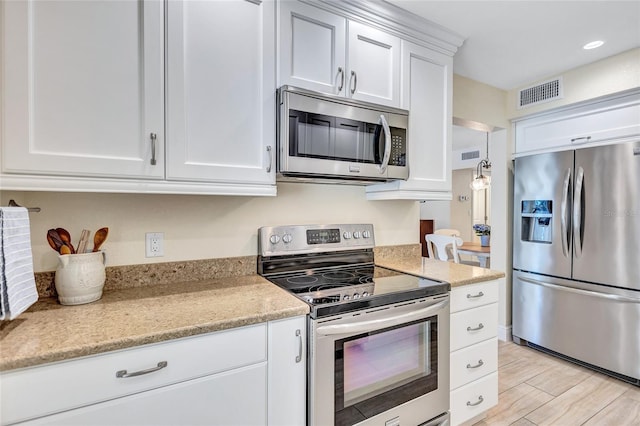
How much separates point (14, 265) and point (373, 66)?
182cm

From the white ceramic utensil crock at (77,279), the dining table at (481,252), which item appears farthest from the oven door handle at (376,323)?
the dining table at (481,252)

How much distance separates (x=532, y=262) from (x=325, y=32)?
272 centimetres

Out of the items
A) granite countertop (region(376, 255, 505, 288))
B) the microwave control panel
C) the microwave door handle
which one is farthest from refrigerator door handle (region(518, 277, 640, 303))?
the microwave door handle

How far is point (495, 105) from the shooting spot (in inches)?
123

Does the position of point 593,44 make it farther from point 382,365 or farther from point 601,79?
point 382,365

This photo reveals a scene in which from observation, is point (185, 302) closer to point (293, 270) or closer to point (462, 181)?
point (293, 270)

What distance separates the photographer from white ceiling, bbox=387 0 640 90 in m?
1.87

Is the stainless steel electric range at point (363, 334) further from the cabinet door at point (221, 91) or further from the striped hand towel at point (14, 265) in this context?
the striped hand towel at point (14, 265)

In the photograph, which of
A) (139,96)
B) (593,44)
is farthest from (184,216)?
(593,44)

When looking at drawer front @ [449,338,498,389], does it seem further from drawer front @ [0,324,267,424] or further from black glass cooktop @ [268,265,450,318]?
drawer front @ [0,324,267,424]

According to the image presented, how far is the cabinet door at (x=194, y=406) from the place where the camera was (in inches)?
37.0

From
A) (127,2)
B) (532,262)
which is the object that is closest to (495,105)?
(532,262)

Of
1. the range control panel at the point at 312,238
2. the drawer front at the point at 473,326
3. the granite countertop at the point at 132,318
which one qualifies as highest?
the range control panel at the point at 312,238

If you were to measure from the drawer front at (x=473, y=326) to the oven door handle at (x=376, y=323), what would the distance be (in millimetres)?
221
